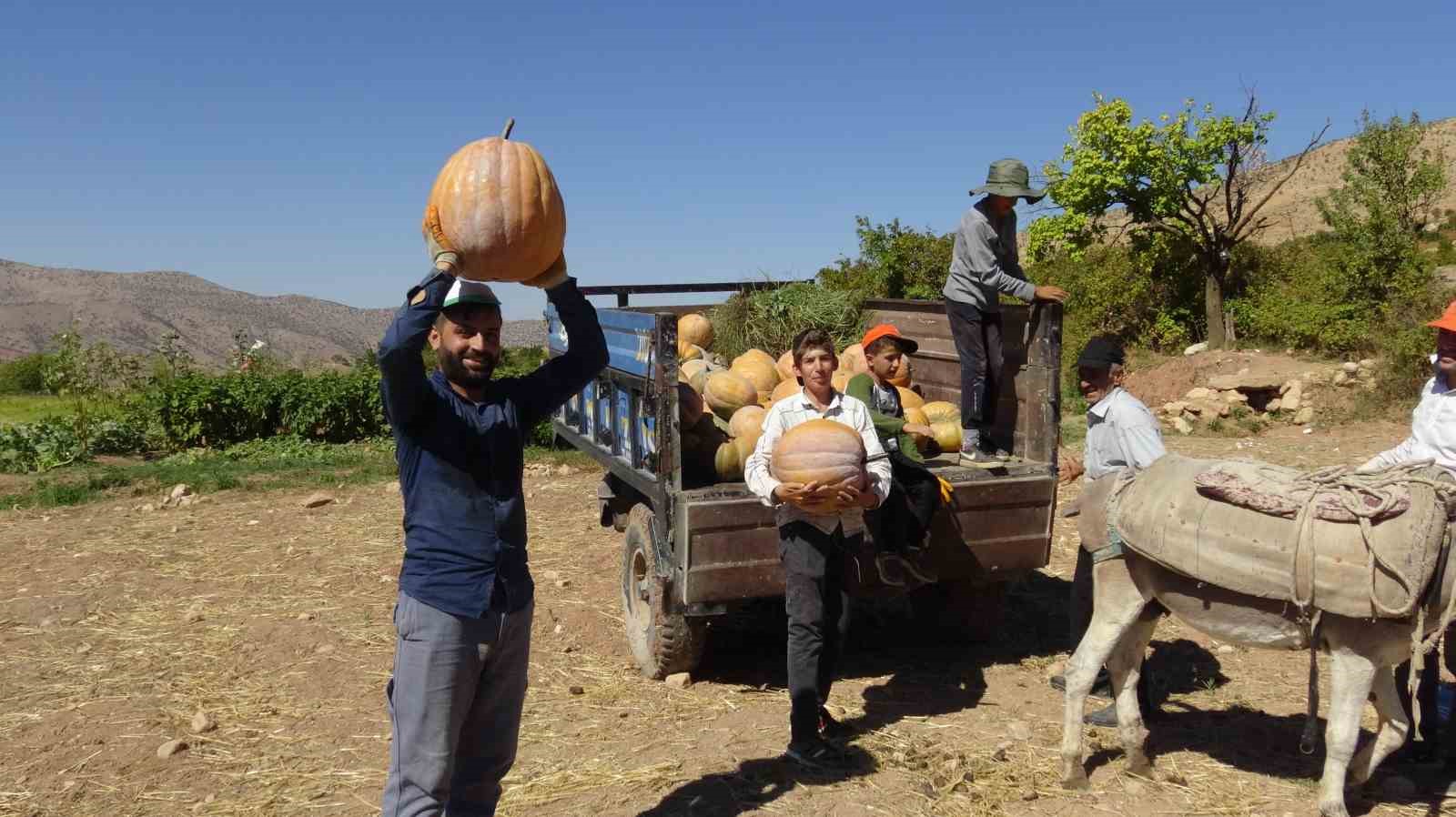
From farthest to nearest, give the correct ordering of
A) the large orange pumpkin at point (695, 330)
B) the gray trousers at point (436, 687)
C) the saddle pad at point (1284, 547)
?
the large orange pumpkin at point (695, 330), the saddle pad at point (1284, 547), the gray trousers at point (436, 687)

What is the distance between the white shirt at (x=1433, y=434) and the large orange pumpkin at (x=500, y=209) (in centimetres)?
344

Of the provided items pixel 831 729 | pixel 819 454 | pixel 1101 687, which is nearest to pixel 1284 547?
pixel 819 454

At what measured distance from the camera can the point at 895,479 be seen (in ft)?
16.8

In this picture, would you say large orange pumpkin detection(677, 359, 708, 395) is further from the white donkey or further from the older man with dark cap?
the white donkey

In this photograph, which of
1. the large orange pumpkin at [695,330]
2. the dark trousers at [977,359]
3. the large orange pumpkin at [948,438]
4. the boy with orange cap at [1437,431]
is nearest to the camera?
the boy with orange cap at [1437,431]

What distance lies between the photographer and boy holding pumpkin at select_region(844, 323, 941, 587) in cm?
507

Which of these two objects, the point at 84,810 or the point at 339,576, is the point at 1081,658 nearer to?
the point at 84,810

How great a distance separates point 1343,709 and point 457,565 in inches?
129

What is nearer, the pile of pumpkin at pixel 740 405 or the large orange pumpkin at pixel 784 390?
the pile of pumpkin at pixel 740 405

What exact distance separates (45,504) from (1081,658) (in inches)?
434

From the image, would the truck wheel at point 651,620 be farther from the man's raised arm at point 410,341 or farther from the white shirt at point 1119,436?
the man's raised arm at point 410,341

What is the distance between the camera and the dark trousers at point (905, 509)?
199 inches

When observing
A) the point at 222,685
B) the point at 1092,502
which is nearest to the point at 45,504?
the point at 222,685

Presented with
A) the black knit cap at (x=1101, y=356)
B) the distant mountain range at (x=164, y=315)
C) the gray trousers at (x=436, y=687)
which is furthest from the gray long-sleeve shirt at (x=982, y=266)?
the distant mountain range at (x=164, y=315)
